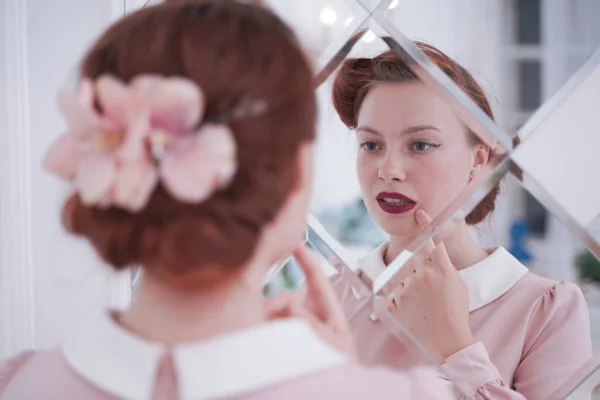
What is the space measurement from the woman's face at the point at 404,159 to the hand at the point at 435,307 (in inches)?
3.1

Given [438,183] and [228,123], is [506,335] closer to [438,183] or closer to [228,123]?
[438,183]

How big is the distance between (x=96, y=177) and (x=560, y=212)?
0.46 m

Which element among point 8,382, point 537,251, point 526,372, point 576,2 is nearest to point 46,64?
point 8,382

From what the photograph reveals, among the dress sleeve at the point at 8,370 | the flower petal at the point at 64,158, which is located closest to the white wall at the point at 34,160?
the dress sleeve at the point at 8,370

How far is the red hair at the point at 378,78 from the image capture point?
2.90 ft

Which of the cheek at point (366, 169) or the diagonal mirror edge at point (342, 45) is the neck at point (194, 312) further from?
the cheek at point (366, 169)

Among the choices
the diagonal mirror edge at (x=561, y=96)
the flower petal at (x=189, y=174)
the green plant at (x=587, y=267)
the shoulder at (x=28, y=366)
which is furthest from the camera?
the green plant at (x=587, y=267)

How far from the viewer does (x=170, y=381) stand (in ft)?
1.61

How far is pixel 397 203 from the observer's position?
3.00 ft

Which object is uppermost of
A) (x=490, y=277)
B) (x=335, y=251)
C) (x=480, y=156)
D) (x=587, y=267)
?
(x=480, y=156)

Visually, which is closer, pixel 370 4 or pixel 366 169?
pixel 370 4

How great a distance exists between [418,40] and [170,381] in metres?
0.61

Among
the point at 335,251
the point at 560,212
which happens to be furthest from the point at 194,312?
the point at 560,212

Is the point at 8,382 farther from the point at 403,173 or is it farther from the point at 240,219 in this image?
the point at 403,173
